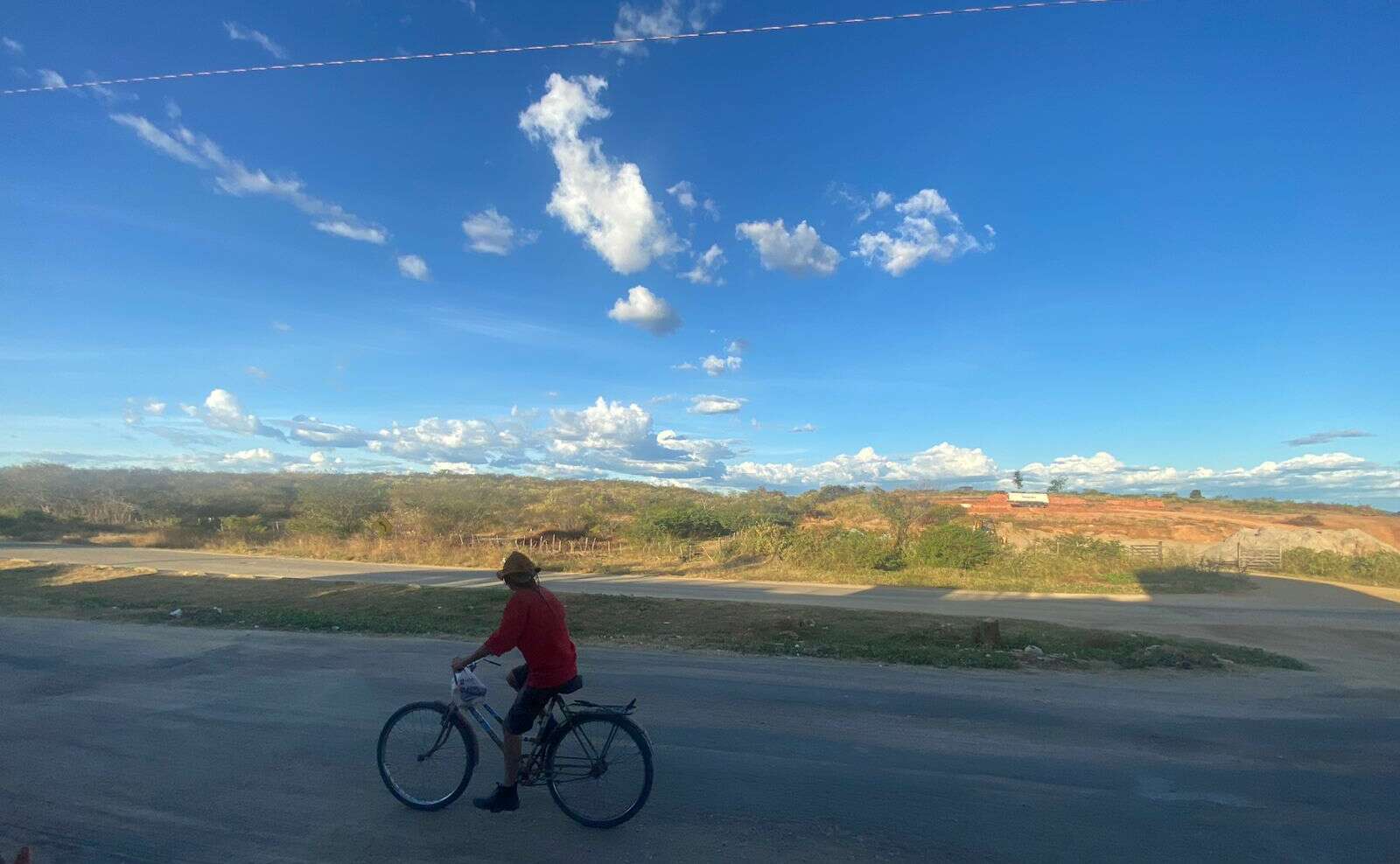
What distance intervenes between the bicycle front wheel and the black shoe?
0.24m

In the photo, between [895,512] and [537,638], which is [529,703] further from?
[895,512]

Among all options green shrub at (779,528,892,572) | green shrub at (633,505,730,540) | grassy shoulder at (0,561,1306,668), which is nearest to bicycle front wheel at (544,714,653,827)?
grassy shoulder at (0,561,1306,668)

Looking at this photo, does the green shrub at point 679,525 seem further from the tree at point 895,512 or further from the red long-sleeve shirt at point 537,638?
the red long-sleeve shirt at point 537,638

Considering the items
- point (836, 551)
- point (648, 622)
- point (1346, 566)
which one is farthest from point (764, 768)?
point (1346, 566)

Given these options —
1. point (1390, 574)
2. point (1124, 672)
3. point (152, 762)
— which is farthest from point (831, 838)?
point (1390, 574)

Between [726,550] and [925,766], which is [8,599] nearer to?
[925,766]

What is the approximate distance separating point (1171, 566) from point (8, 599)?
33.7 meters

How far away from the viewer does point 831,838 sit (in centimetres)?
457

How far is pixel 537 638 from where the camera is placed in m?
4.71

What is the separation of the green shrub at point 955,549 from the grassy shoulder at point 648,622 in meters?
13.1

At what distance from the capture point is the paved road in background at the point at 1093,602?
46.4 feet

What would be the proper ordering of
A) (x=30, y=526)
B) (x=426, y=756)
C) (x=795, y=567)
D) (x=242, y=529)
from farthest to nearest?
(x=242, y=529) → (x=30, y=526) → (x=795, y=567) → (x=426, y=756)

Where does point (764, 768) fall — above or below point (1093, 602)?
above

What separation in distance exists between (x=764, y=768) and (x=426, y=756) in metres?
2.45
